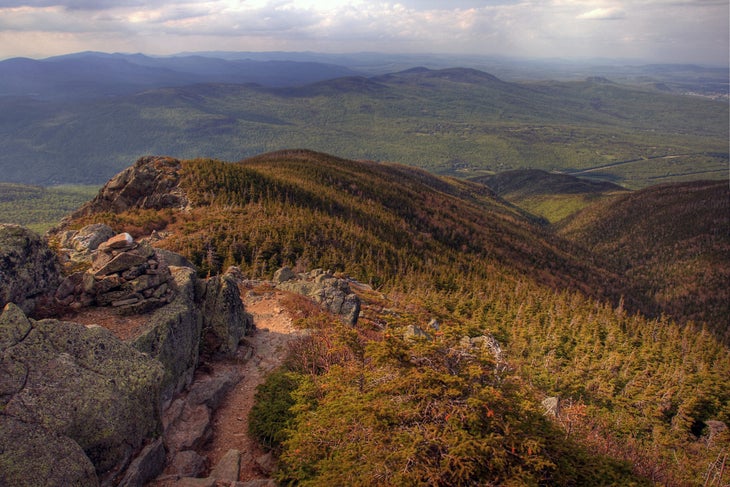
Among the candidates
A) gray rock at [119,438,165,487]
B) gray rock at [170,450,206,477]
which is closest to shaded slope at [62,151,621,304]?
gray rock at [170,450,206,477]

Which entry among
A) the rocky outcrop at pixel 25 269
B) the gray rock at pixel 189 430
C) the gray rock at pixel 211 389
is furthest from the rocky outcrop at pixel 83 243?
the gray rock at pixel 189 430

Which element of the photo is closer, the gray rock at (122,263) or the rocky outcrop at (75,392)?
the rocky outcrop at (75,392)

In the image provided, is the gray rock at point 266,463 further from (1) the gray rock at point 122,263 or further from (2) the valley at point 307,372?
(1) the gray rock at point 122,263

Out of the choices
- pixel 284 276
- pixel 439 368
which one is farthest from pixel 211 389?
pixel 284 276

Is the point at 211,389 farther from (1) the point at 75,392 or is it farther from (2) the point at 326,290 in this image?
(2) the point at 326,290

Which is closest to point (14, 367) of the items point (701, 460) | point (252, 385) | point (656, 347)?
point (252, 385)

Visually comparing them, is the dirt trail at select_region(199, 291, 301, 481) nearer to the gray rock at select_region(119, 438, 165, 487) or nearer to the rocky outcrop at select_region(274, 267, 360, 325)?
the gray rock at select_region(119, 438, 165, 487)

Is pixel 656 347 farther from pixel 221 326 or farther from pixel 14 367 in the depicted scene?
pixel 14 367
